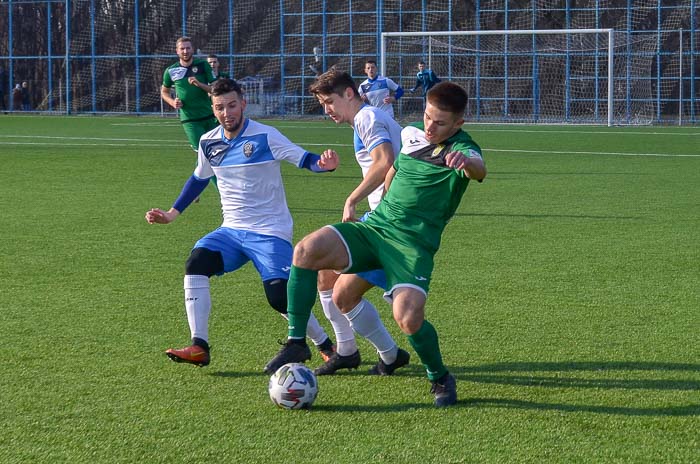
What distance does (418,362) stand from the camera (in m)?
5.65

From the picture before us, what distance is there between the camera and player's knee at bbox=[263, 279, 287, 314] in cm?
552

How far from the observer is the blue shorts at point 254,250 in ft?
18.4

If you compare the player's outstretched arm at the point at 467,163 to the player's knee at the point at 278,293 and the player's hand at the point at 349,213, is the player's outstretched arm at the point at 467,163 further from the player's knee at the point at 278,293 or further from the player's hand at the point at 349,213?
the player's knee at the point at 278,293

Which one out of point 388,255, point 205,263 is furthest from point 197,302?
point 388,255

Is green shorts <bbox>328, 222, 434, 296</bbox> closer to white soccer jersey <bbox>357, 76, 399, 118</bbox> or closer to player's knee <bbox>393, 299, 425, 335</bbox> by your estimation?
player's knee <bbox>393, 299, 425, 335</bbox>

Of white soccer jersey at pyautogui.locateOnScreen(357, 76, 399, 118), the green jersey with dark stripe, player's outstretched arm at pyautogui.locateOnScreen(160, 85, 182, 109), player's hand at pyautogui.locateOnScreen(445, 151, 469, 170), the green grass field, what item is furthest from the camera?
white soccer jersey at pyautogui.locateOnScreen(357, 76, 399, 118)

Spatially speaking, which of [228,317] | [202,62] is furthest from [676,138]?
[228,317]

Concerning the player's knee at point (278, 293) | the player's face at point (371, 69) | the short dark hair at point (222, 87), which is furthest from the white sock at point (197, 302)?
the player's face at point (371, 69)

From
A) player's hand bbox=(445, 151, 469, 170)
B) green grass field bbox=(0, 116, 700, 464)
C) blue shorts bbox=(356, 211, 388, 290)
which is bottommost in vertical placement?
green grass field bbox=(0, 116, 700, 464)

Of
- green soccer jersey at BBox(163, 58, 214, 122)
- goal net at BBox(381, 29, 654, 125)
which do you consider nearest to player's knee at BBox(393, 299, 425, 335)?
green soccer jersey at BBox(163, 58, 214, 122)

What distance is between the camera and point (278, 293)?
5.53 metres

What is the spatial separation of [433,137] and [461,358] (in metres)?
1.34

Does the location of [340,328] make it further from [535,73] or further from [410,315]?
[535,73]

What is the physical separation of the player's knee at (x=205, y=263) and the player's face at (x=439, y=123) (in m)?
1.36
